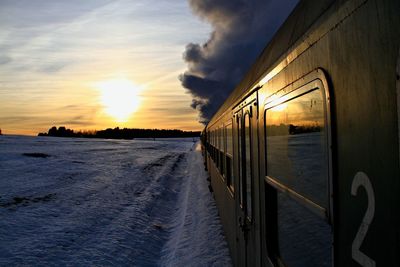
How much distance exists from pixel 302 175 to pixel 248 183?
2050mm

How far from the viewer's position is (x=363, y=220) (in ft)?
3.78

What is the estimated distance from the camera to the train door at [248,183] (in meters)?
3.13

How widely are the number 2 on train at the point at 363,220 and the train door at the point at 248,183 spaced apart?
177 cm

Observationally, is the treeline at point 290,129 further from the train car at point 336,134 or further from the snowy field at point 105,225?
the snowy field at point 105,225

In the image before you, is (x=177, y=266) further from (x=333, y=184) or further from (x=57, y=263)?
(x=333, y=184)

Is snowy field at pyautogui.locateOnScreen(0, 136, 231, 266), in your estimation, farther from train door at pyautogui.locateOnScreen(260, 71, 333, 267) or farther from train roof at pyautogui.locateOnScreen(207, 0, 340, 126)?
train roof at pyautogui.locateOnScreen(207, 0, 340, 126)

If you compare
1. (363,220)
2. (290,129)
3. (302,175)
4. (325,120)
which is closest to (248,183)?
(290,129)

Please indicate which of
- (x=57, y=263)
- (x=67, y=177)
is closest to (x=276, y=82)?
(x=57, y=263)

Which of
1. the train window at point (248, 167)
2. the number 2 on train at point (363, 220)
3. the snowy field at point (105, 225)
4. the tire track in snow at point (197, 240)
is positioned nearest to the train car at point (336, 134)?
the number 2 on train at point (363, 220)

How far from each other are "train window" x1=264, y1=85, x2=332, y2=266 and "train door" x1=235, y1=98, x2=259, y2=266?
68 cm

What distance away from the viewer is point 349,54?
1.25 meters

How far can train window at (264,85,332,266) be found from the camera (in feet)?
5.05

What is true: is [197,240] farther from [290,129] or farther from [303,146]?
[303,146]

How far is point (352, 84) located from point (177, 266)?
5.68m
